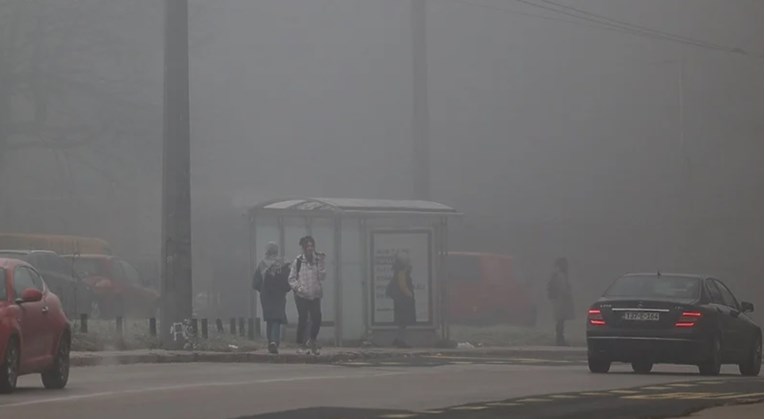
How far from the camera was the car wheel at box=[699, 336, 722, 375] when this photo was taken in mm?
25234

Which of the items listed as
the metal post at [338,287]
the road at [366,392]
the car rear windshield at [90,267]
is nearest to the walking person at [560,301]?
the metal post at [338,287]

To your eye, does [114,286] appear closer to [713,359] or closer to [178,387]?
[713,359]

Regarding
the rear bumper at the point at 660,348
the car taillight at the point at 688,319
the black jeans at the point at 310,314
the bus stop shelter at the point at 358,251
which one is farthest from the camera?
the bus stop shelter at the point at 358,251

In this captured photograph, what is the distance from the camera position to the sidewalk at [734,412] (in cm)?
1667

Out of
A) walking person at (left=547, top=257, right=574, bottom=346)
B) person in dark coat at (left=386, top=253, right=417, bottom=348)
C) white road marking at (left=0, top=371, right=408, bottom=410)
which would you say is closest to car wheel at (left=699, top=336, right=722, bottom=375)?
white road marking at (left=0, top=371, right=408, bottom=410)

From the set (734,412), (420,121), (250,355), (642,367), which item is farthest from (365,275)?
(734,412)

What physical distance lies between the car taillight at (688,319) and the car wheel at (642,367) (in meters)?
1.64

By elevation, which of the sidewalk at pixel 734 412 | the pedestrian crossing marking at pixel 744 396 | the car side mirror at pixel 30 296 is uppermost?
the car side mirror at pixel 30 296

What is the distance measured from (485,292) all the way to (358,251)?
9.13 metres

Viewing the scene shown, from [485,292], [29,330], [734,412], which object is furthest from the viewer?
[485,292]

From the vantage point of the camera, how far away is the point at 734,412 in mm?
17219

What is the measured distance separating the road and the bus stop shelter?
226 inches

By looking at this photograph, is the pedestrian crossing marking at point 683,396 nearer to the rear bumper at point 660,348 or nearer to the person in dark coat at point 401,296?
the rear bumper at point 660,348

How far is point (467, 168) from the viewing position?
5862 centimetres
